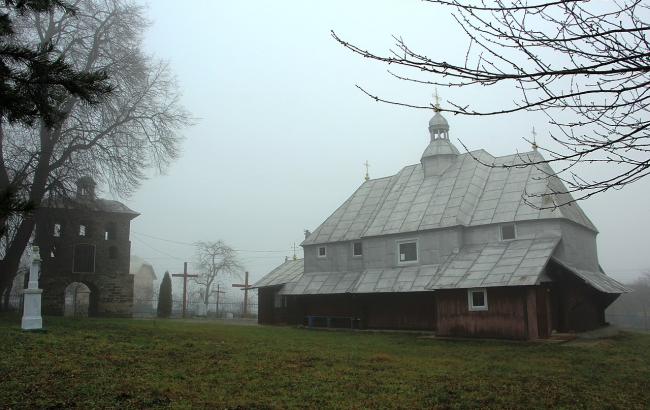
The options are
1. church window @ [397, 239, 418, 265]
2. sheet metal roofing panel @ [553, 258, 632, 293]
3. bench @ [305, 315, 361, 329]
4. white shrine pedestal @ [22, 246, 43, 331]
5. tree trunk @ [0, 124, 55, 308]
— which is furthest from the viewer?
bench @ [305, 315, 361, 329]

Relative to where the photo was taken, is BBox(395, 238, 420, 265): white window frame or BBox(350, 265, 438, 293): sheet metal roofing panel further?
BBox(395, 238, 420, 265): white window frame

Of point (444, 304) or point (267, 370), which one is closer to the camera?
point (267, 370)

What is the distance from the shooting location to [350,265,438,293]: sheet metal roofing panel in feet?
80.3

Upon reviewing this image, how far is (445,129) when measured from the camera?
3130cm

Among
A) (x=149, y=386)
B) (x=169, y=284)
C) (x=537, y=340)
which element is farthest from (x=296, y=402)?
(x=169, y=284)

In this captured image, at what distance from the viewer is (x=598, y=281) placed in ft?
75.7

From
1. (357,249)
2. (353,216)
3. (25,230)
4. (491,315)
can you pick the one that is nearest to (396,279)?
(357,249)

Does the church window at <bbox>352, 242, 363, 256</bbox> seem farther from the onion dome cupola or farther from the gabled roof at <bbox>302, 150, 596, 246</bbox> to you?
the onion dome cupola

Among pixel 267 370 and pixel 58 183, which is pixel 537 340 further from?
pixel 58 183

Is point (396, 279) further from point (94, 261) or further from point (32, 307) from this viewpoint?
point (94, 261)

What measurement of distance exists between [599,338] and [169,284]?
108 feet

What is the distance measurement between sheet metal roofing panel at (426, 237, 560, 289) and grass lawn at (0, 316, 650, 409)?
12.1 feet

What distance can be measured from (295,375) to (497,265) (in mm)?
13376

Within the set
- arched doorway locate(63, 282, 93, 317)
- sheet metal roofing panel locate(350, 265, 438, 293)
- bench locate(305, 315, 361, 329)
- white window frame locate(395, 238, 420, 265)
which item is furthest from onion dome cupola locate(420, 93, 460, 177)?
arched doorway locate(63, 282, 93, 317)
